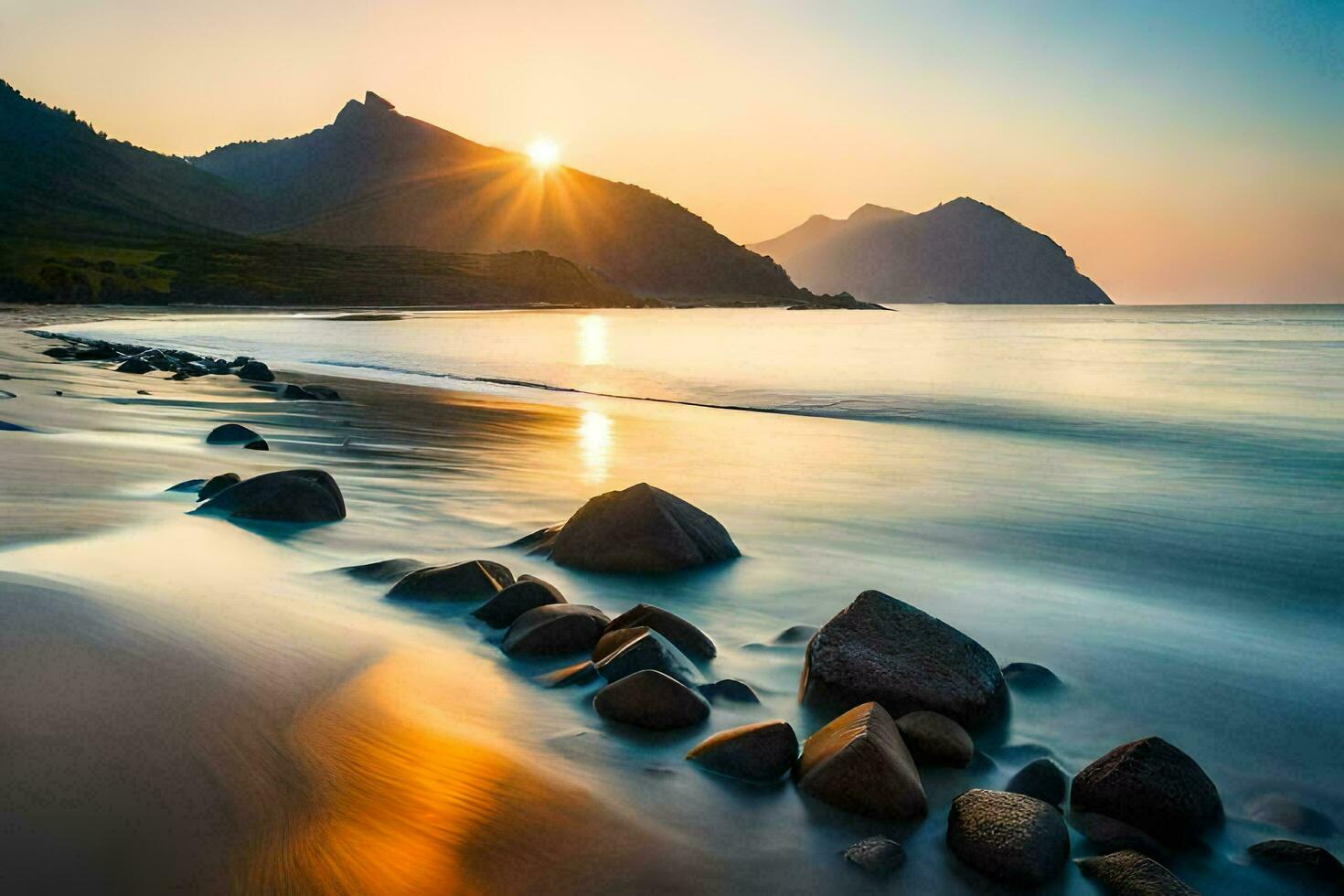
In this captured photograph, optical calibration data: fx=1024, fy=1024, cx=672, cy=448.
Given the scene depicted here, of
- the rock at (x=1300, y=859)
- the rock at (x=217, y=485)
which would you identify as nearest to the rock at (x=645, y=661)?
the rock at (x=1300, y=859)

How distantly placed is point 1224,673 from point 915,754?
2129 mm

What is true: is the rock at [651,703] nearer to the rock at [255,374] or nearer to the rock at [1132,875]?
the rock at [1132,875]

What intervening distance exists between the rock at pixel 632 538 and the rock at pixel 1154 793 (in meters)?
3.28

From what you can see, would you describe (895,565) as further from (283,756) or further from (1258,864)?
(283,756)

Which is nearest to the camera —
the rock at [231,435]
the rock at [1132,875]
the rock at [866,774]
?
the rock at [1132,875]

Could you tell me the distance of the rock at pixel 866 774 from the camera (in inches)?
131

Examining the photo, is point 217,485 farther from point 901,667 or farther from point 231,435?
point 901,667

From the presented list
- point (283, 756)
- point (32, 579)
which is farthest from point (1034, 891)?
point (32, 579)

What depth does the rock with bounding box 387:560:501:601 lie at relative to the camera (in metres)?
5.43

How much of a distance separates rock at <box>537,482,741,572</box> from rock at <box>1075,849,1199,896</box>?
11.8ft

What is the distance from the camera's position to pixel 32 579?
4.90 metres

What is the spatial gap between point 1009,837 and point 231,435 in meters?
9.47

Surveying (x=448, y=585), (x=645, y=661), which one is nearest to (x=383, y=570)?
(x=448, y=585)

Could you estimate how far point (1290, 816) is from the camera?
3.52m
